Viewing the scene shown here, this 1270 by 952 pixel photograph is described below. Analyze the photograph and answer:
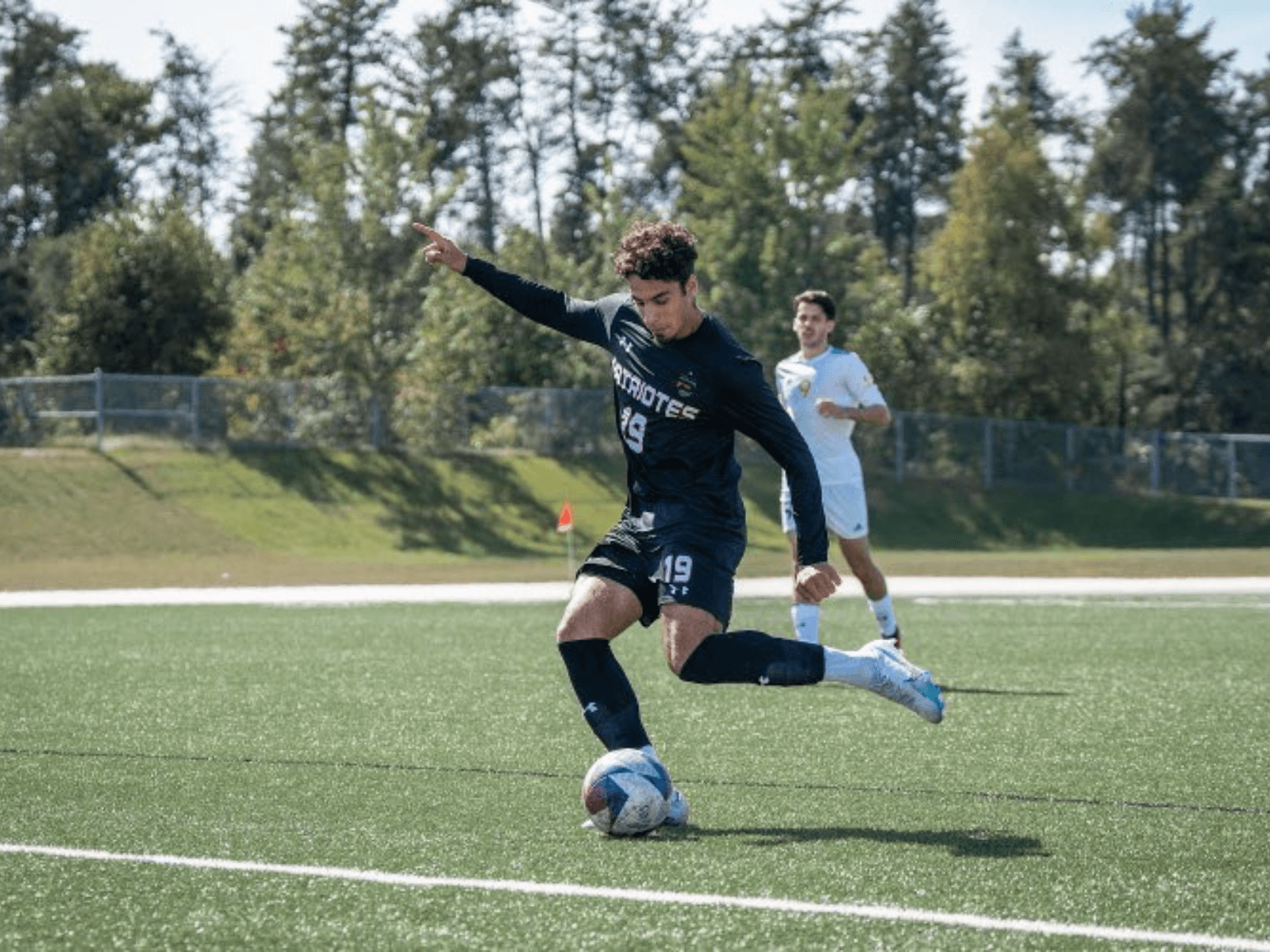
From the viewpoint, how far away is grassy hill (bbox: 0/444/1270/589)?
31.3 metres

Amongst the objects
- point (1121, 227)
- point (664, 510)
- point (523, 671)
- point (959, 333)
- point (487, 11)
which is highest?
point (487, 11)

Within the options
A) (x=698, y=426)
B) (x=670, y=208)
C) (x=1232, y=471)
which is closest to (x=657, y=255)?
(x=698, y=426)

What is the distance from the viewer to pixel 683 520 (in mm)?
7105

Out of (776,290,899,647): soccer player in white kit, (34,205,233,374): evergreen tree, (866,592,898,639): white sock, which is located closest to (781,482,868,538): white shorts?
(776,290,899,647): soccer player in white kit

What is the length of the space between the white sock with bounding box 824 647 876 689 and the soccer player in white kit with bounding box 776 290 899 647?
5036 millimetres

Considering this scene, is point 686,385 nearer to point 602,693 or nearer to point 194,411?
point 602,693

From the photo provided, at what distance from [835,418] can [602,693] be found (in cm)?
571

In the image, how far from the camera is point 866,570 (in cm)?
1244

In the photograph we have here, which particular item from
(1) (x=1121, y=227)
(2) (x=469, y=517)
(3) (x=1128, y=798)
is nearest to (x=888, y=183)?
(1) (x=1121, y=227)

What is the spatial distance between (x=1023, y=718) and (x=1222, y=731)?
1.02 metres

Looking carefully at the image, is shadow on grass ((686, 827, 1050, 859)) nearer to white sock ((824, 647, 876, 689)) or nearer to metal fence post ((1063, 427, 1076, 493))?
white sock ((824, 647, 876, 689))

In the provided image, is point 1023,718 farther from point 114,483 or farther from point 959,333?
point 959,333

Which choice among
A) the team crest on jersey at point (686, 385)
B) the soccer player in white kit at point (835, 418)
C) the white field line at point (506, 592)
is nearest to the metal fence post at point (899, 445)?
the white field line at point (506, 592)

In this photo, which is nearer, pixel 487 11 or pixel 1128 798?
Answer: pixel 1128 798
